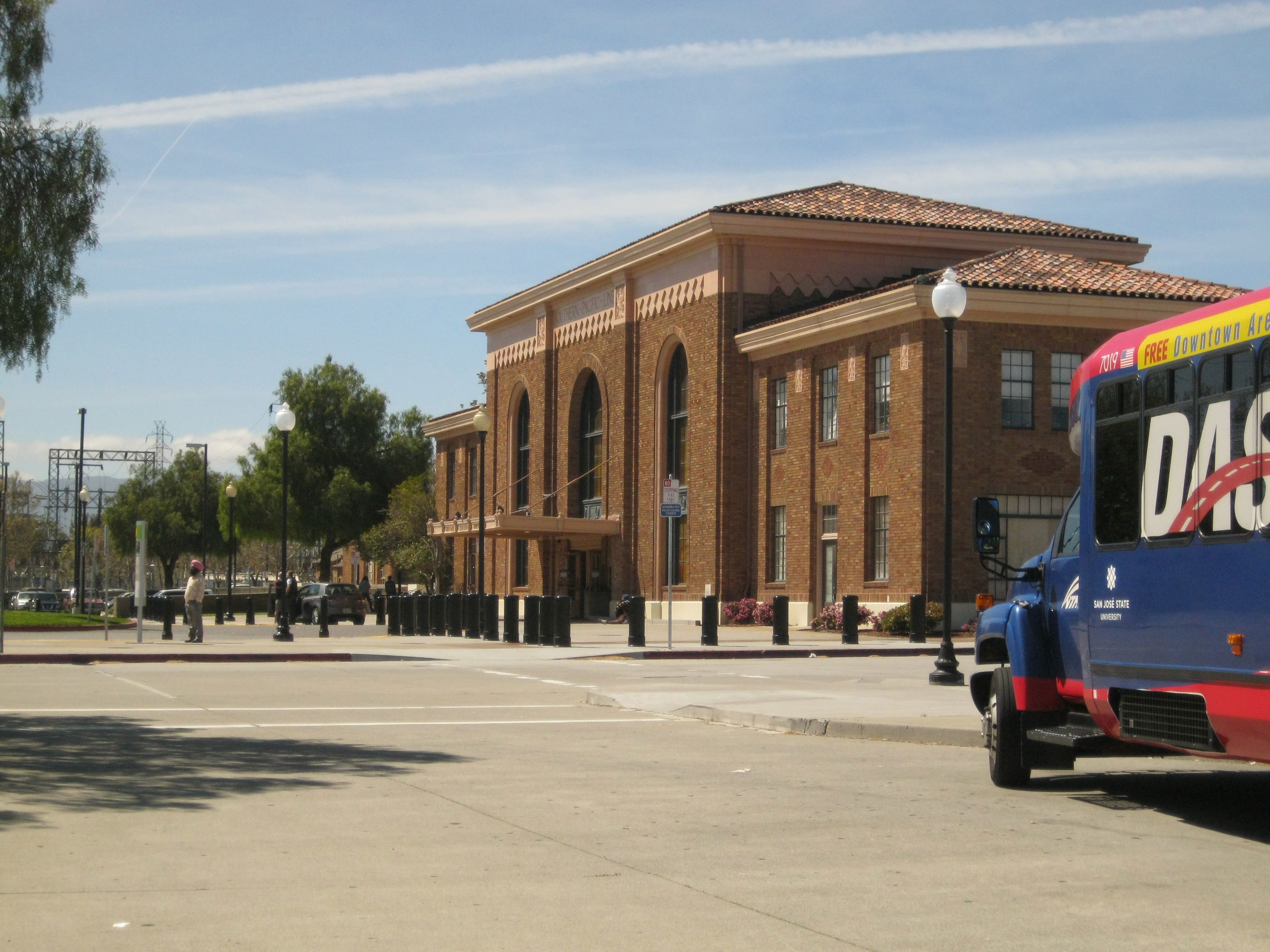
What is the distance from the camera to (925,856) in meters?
8.22

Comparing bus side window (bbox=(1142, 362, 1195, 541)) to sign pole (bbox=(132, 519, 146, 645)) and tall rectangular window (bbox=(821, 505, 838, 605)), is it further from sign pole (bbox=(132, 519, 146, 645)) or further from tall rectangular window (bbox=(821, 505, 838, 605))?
tall rectangular window (bbox=(821, 505, 838, 605))

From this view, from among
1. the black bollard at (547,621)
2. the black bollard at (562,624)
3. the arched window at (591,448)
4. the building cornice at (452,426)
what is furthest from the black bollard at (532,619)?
the building cornice at (452,426)

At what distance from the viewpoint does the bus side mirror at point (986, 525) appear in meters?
10.9

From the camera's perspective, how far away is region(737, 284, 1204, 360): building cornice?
3644 centimetres

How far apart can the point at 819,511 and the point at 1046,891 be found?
33.8 m

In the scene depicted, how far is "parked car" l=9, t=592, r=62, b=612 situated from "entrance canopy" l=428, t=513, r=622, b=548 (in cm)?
2949

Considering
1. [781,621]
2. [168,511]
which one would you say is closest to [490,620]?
[781,621]

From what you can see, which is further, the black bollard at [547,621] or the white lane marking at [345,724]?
the black bollard at [547,621]

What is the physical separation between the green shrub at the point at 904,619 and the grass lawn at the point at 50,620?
2075 cm

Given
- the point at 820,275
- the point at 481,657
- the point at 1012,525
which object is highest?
the point at 820,275

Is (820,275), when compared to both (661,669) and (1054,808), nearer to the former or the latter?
(661,669)

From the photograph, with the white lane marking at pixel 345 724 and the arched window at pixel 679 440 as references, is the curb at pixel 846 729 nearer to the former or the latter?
the white lane marking at pixel 345 724

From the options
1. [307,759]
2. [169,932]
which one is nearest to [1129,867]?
[169,932]

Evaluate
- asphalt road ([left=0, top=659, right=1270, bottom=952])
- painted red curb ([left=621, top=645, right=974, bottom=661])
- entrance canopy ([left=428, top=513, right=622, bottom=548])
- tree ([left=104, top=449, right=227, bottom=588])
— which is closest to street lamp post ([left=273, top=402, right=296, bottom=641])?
painted red curb ([left=621, top=645, right=974, bottom=661])
